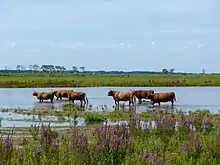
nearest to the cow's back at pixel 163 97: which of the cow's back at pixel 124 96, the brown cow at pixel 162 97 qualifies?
the brown cow at pixel 162 97

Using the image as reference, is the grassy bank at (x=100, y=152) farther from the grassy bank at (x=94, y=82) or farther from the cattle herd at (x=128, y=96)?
the grassy bank at (x=94, y=82)

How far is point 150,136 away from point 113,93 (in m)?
26.3

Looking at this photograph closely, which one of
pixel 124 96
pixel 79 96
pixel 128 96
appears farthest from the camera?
pixel 79 96

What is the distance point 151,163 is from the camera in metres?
6.61

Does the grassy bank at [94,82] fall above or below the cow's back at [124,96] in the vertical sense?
above

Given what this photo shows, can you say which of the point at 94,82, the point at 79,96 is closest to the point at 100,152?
the point at 79,96

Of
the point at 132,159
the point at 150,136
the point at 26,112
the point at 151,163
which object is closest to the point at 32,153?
the point at 132,159

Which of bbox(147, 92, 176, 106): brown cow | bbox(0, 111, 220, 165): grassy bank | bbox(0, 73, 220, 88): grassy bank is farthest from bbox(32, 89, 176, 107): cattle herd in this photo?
bbox(0, 73, 220, 88): grassy bank

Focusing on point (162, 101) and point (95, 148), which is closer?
point (95, 148)

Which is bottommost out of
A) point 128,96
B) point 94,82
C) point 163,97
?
point 163,97

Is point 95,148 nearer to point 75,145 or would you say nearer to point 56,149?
point 75,145

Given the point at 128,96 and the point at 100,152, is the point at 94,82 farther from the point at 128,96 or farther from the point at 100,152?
the point at 100,152

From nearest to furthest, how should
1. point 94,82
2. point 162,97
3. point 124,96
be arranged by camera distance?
point 124,96
point 162,97
point 94,82

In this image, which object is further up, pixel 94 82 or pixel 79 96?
pixel 94 82
